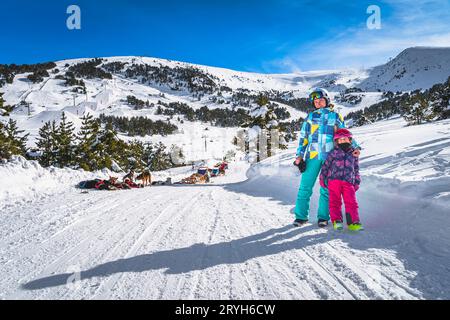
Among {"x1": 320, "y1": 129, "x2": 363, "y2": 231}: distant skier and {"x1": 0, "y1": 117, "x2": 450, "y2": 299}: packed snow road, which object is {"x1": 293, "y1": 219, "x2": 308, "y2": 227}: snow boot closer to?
{"x1": 0, "y1": 117, "x2": 450, "y2": 299}: packed snow road

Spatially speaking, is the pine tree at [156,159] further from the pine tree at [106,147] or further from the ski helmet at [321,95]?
the ski helmet at [321,95]

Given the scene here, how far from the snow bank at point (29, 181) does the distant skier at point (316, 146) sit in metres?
7.75

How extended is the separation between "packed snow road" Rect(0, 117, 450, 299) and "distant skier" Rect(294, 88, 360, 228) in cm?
36

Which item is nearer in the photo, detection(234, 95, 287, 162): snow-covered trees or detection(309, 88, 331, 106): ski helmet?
detection(309, 88, 331, 106): ski helmet

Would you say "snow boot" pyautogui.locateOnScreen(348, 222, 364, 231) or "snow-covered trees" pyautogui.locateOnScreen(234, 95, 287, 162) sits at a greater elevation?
"snow-covered trees" pyautogui.locateOnScreen(234, 95, 287, 162)

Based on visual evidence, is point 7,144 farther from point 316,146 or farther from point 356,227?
point 356,227

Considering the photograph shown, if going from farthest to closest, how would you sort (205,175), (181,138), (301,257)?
(181,138) < (205,175) < (301,257)

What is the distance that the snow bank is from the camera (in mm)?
8844

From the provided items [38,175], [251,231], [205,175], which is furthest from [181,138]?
[251,231]

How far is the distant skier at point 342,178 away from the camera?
4.02 m

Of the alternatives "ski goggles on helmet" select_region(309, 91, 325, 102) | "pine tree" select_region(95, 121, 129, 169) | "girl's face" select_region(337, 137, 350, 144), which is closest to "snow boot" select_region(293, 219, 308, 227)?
"girl's face" select_region(337, 137, 350, 144)

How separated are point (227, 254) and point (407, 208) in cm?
281
